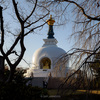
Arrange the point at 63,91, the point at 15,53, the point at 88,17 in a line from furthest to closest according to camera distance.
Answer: the point at 15,53
the point at 88,17
the point at 63,91

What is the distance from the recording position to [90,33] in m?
3.64

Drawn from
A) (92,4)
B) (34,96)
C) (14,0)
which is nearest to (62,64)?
(92,4)

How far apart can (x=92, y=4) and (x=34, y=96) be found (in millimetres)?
3227

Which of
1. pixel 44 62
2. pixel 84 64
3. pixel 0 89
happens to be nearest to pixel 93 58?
pixel 84 64

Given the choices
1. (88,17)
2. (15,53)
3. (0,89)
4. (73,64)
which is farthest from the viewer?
(15,53)

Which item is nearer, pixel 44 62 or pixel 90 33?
pixel 90 33

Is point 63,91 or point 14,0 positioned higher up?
point 14,0

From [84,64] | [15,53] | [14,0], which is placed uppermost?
[14,0]

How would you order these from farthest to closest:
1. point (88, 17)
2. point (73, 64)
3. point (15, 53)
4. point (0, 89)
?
point (15, 53)
point (0, 89)
point (88, 17)
point (73, 64)

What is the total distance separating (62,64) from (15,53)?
269 centimetres

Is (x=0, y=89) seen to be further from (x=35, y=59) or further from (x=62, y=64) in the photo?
(x=35, y=59)

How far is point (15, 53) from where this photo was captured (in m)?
6.18

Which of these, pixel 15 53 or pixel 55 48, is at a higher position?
pixel 55 48

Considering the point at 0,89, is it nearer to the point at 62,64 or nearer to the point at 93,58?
the point at 62,64
